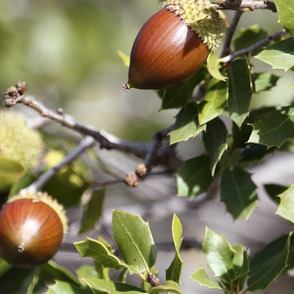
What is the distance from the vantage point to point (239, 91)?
46.3 inches

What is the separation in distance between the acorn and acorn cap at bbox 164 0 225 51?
61 cm

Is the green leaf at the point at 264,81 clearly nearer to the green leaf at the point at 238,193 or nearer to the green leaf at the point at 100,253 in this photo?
the green leaf at the point at 238,193

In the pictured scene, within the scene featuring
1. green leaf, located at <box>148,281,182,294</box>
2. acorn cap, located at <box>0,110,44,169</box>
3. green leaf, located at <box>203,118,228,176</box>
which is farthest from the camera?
acorn cap, located at <box>0,110,44,169</box>

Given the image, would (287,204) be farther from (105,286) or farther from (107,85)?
(107,85)

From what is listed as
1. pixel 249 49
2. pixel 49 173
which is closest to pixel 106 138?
pixel 49 173

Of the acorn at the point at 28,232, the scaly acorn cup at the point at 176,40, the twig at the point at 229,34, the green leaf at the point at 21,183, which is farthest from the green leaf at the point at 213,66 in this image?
the green leaf at the point at 21,183

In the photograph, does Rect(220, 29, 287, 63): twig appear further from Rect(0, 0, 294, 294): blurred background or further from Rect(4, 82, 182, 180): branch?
Rect(0, 0, 294, 294): blurred background

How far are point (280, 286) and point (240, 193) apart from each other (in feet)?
3.44

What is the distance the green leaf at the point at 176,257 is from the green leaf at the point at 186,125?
0.25 metres

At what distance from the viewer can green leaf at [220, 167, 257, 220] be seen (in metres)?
1.28

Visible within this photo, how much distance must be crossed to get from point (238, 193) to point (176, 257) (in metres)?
0.38

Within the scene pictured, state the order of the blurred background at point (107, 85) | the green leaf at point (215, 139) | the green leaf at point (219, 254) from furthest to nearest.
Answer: the blurred background at point (107, 85), the green leaf at point (215, 139), the green leaf at point (219, 254)

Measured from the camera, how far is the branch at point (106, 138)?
1273 millimetres

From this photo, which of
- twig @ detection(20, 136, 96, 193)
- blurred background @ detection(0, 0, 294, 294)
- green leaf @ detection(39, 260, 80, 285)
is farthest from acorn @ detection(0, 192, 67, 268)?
blurred background @ detection(0, 0, 294, 294)
